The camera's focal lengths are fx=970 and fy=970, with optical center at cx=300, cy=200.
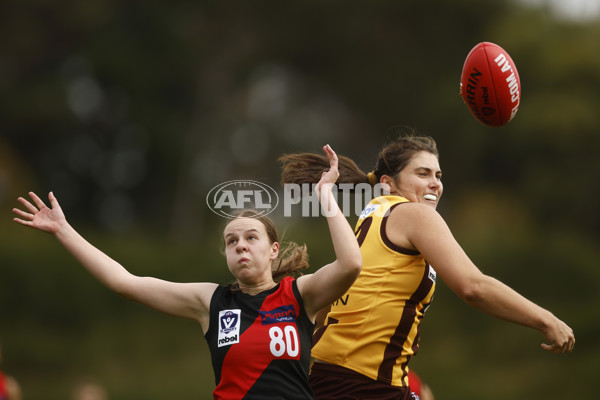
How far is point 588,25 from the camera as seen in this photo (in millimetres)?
20484

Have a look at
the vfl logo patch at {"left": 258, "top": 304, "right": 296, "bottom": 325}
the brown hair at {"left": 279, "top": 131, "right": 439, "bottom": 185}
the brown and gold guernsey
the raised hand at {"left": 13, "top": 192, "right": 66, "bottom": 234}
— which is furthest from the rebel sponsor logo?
the brown hair at {"left": 279, "top": 131, "right": 439, "bottom": 185}

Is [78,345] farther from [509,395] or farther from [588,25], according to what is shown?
[588,25]

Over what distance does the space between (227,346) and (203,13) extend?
19.7 meters

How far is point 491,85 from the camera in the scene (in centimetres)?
507

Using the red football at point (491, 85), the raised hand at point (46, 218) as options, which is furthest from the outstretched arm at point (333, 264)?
the red football at point (491, 85)

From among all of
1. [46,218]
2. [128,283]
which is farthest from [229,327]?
[46,218]

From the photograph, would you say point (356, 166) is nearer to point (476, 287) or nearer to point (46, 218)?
point (476, 287)

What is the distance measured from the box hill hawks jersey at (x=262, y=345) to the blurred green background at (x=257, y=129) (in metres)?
11.4

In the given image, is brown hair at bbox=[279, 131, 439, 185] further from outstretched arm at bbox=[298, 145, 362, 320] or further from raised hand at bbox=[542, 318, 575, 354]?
raised hand at bbox=[542, 318, 575, 354]

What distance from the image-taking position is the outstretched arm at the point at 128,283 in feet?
13.1

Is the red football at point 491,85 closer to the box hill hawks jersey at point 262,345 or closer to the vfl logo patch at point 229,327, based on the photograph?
the box hill hawks jersey at point 262,345

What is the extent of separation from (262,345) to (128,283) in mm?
613

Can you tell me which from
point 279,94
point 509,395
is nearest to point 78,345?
point 509,395

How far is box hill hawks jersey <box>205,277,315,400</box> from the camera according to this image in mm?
3834
